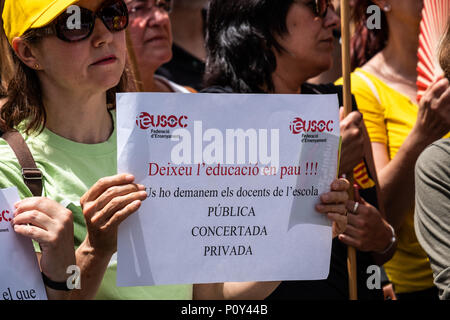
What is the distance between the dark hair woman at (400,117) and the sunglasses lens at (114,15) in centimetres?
121

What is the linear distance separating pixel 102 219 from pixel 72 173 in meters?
0.26

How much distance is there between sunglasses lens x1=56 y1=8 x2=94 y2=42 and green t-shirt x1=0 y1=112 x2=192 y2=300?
294 millimetres

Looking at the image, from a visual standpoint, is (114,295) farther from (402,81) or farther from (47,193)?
(402,81)

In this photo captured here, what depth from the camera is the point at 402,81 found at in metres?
3.24

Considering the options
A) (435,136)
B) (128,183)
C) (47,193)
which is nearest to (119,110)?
(128,183)

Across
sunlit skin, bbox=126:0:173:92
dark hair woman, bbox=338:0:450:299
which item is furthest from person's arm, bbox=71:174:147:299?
sunlit skin, bbox=126:0:173:92

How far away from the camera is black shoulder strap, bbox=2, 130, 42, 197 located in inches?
80.7

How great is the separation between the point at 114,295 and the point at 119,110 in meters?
0.55

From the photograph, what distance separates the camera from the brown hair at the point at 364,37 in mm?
3436

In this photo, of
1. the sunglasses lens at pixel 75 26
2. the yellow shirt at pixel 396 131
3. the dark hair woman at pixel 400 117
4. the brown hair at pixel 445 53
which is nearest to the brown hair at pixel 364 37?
the dark hair woman at pixel 400 117

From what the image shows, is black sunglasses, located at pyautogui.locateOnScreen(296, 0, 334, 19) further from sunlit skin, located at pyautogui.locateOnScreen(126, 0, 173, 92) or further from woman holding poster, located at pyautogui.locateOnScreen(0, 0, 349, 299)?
sunlit skin, located at pyautogui.locateOnScreen(126, 0, 173, 92)

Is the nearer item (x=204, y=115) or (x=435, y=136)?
(x=204, y=115)

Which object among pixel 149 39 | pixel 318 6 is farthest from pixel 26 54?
pixel 149 39

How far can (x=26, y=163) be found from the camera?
6.79 ft
